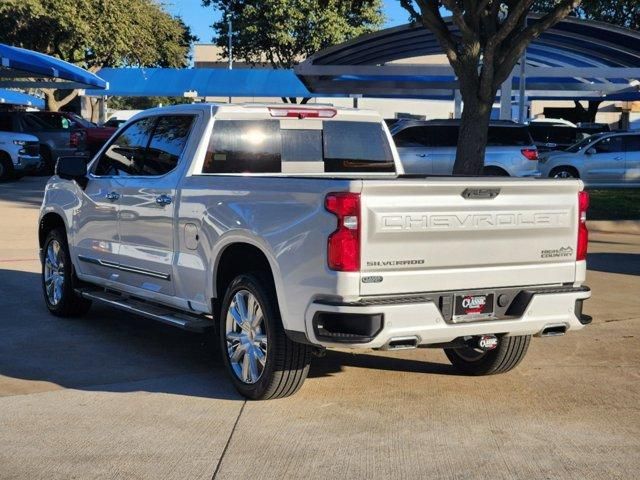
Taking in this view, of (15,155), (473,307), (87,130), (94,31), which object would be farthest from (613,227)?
(94,31)

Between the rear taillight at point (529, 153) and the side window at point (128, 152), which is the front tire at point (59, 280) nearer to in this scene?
the side window at point (128, 152)

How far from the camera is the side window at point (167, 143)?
7473mm

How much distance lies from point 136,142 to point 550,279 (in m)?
3.71

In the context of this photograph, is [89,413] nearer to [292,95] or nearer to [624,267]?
[624,267]

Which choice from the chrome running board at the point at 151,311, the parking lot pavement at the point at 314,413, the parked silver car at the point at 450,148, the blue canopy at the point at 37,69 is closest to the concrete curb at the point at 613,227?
the parked silver car at the point at 450,148

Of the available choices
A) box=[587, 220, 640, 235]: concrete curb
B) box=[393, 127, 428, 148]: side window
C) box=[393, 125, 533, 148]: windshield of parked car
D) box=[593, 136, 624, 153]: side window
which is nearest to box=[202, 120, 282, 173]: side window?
box=[587, 220, 640, 235]: concrete curb

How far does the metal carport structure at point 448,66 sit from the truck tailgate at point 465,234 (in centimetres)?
1553

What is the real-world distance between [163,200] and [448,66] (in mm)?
20458

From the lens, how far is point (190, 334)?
28.6 feet

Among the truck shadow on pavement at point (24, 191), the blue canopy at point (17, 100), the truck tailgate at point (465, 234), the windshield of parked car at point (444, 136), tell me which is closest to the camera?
the truck tailgate at point (465, 234)

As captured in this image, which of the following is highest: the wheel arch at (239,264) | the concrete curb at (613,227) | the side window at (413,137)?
the side window at (413,137)

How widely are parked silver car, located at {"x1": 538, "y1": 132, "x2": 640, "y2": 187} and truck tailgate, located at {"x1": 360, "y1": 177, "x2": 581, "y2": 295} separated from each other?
1889cm

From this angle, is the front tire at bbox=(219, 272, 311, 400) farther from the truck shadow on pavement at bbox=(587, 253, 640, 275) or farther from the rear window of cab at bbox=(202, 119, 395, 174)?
the truck shadow on pavement at bbox=(587, 253, 640, 275)

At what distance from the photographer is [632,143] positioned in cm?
2486
